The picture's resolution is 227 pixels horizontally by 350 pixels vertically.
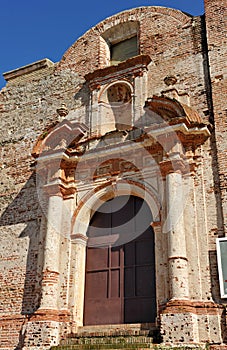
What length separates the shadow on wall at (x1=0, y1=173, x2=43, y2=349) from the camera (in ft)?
30.0

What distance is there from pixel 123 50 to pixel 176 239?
575 centimetres

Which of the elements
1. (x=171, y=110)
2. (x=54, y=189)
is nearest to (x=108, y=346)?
(x=54, y=189)

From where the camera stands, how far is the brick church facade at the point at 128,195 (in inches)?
307

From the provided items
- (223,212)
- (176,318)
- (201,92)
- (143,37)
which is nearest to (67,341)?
(176,318)

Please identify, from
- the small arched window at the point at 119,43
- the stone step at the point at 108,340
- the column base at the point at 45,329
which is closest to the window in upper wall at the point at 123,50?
the small arched window at the point at 119,43

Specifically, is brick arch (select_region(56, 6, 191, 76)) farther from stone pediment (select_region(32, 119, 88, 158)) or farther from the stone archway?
the stone archway

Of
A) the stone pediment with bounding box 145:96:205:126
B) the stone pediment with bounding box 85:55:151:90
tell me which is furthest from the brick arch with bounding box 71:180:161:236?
the stone pediment with bounding box 85:55:151:90

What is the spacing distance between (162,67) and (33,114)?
353 cm

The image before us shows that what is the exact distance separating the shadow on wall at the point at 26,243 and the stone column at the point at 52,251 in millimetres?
497

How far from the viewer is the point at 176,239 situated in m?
7.72

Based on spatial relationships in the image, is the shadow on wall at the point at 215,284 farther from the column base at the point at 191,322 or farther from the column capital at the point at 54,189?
the column capital at the point at 54,189

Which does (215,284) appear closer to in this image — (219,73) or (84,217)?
(84,217)

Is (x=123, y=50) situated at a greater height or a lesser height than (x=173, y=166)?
greater

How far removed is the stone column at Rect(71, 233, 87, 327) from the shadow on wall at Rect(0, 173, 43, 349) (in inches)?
30.5
